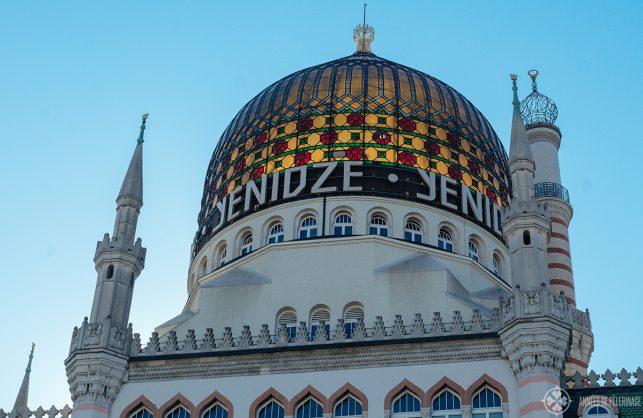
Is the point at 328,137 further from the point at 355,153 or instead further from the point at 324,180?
the point at 324,180

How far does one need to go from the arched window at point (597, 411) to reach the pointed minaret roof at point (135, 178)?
1504 cm

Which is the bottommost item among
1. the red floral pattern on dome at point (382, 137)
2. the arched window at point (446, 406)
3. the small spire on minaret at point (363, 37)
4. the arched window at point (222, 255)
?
the arched window at point (446, 406)

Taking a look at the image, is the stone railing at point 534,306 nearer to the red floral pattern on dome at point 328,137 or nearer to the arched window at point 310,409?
the arched window at point 310,409

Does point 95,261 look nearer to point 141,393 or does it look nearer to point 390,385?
point 141,393

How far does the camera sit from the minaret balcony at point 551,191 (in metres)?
44.2

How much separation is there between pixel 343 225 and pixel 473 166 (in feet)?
18.2

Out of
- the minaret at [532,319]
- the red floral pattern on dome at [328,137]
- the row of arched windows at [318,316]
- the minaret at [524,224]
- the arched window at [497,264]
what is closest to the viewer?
the minaret at [532,319]

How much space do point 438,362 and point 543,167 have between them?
61.4 feet

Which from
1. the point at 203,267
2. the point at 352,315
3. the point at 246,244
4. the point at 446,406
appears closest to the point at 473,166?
the point at 352,315

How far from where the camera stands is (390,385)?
28672 millimetres

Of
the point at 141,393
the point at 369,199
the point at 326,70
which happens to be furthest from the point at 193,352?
the point at 326,70

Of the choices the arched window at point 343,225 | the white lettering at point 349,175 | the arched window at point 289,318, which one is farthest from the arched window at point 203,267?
the white lettering at point 349,175

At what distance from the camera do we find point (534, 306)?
28.3 metres

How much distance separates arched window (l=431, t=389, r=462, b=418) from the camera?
91.8 ft
